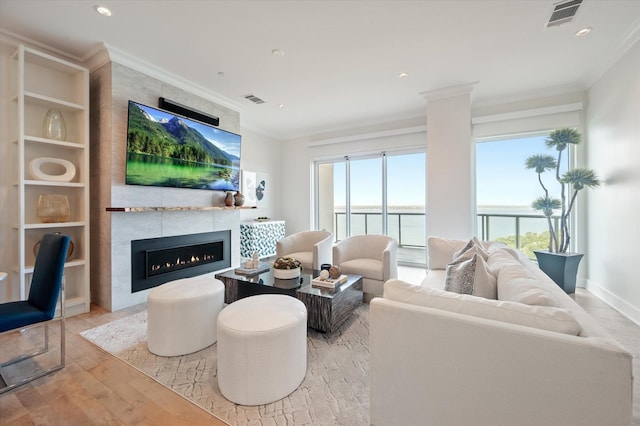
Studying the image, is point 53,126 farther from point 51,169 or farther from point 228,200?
point 228,200

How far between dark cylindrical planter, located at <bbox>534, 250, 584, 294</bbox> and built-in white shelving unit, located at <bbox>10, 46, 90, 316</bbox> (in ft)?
18.7

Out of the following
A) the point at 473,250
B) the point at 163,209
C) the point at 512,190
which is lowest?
the point at 473,250

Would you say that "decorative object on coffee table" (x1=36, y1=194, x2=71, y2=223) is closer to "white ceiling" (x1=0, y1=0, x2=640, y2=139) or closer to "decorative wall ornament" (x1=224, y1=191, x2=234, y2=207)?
"white ceiling" (x1=0, y1=0, x2=640, y2=139)

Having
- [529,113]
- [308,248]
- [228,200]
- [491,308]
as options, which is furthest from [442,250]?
[228,200]

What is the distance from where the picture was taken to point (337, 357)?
6.90 feet

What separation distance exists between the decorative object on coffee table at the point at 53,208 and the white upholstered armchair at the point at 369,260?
3.08m

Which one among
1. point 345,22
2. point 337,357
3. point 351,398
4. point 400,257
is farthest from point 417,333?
point 400,257

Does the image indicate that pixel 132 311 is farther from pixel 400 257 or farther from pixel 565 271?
pixel 565 271

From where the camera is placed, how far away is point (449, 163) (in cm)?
410

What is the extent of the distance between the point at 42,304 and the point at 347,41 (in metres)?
3.44

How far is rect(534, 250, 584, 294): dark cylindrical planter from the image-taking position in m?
3.47

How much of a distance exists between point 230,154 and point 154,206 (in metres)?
1.45

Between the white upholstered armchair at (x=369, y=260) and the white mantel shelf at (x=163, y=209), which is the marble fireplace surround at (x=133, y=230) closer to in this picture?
the white mantel shelf at (x=163, y=209)

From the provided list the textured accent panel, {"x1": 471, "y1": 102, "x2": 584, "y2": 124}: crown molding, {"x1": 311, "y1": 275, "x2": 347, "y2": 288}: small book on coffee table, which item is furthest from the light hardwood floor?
{"x1": 471, "y1": 102, "x2": 584, "y2": 124}: crown molding
